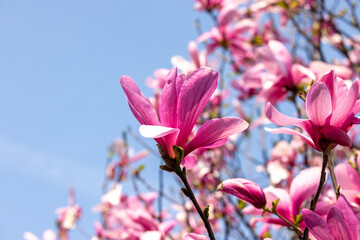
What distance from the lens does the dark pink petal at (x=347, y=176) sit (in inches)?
41.3

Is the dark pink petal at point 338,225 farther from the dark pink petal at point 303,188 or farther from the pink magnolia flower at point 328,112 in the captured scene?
the dark pink petal at point 303,188

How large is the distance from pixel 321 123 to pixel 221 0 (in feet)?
7.75

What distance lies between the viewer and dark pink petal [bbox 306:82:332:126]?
804 mm

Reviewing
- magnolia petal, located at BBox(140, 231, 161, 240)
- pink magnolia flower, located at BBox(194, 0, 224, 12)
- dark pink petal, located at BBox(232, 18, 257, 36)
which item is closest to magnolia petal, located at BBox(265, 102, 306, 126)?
magnolia petal, located at BBox(140, 231, 161, 240)

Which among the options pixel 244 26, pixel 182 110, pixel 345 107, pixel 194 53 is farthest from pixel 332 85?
pixel 244 26

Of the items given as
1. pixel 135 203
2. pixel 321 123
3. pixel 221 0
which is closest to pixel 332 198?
pixel 321 123

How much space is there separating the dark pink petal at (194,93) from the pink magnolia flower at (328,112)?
136 millimetres

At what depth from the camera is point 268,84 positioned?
175 cm

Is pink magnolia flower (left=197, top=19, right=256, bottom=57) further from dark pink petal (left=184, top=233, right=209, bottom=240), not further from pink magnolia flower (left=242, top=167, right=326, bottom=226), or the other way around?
dark pink petal (left=184, top=233, right=209, bottom=240)

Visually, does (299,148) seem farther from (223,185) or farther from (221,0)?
(223,185)

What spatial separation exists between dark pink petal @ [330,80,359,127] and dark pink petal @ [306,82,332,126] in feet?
0.06

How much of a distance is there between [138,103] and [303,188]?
1.84 ft

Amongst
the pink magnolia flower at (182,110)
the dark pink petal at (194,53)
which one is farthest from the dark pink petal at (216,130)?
the dark pink petal at (194,53)

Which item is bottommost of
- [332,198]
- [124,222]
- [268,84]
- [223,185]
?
[332,198]
